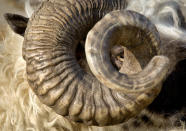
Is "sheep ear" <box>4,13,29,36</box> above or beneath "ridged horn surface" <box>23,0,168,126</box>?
above

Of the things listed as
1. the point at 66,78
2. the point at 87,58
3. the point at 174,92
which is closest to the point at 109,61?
the point at 87,58

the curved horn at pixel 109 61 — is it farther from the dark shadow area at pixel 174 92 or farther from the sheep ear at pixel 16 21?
the sheep ear at pixel 16 21

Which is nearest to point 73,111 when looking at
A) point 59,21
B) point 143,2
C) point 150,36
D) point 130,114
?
point 130,114

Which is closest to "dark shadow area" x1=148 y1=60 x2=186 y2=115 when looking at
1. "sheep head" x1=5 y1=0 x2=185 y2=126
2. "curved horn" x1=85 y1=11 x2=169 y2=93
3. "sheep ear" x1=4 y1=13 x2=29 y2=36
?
"sheep head" x1=5 y1=0 x2=185 y2=126

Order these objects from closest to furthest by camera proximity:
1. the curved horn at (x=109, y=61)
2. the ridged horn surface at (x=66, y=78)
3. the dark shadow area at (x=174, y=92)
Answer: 1. the curved horn at (x=109, y=61)
2. the ridged horn surface at (x=66, y=78)
3. the dark shadow area at (x=174, y=92)

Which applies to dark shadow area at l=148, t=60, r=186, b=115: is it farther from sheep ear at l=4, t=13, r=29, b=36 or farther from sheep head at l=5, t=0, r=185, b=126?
sheep ear at l=4, t=13, r=29, b=36

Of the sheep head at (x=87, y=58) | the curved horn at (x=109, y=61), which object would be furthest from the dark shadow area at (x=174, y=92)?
the curved horn at (x=109, y=61)

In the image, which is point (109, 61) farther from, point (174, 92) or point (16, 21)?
point (16, 21)
